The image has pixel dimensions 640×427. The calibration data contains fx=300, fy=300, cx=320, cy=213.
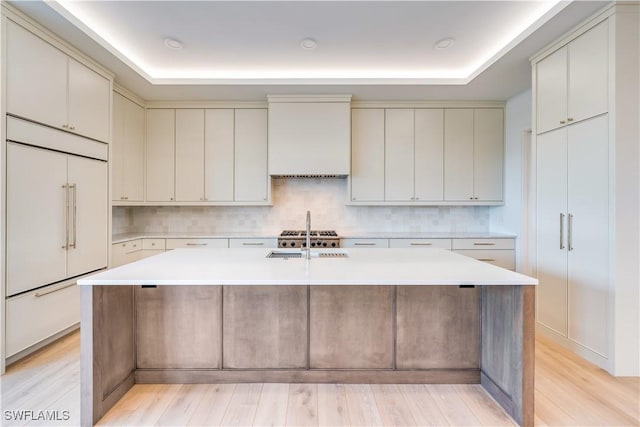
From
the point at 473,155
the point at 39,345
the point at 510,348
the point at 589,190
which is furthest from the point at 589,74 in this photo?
the point at 39,345

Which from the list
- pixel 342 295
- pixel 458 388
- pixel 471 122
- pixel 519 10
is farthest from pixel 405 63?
pixel 458 388

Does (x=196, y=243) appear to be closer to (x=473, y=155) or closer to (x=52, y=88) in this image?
(x=52, y=88)

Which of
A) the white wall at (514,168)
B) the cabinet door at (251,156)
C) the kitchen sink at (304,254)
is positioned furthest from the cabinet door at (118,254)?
the white wall at (514,168)

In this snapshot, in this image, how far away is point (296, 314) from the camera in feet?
6.41

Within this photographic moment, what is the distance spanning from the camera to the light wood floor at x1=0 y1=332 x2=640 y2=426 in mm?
1645

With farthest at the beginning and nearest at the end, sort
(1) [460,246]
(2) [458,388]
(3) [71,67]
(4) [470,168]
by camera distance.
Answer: (4) [470,168] < (1) [460,246] < (3) [71,67] < (2) [458,388]

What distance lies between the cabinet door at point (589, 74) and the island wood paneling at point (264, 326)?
2501 mm

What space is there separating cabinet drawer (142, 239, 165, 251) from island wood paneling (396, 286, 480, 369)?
311 cm

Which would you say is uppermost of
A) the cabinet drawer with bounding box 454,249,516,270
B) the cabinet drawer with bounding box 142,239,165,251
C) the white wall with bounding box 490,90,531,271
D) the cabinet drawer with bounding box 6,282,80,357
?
the white wall with bounding box 490,90,531,271

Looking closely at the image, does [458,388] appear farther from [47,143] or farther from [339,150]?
[47,143]

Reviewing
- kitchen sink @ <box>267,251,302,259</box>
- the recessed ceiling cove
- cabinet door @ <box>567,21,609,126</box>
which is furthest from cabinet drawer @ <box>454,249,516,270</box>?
kitchen sink @ <box>267,251,302,259</box>

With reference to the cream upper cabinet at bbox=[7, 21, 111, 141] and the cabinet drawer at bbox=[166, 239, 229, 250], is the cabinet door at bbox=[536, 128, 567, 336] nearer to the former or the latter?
the cabinet drawer at bbox=[166, 239, 229, 250]

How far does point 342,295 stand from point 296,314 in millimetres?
324

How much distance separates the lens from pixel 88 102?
285 centimetres
